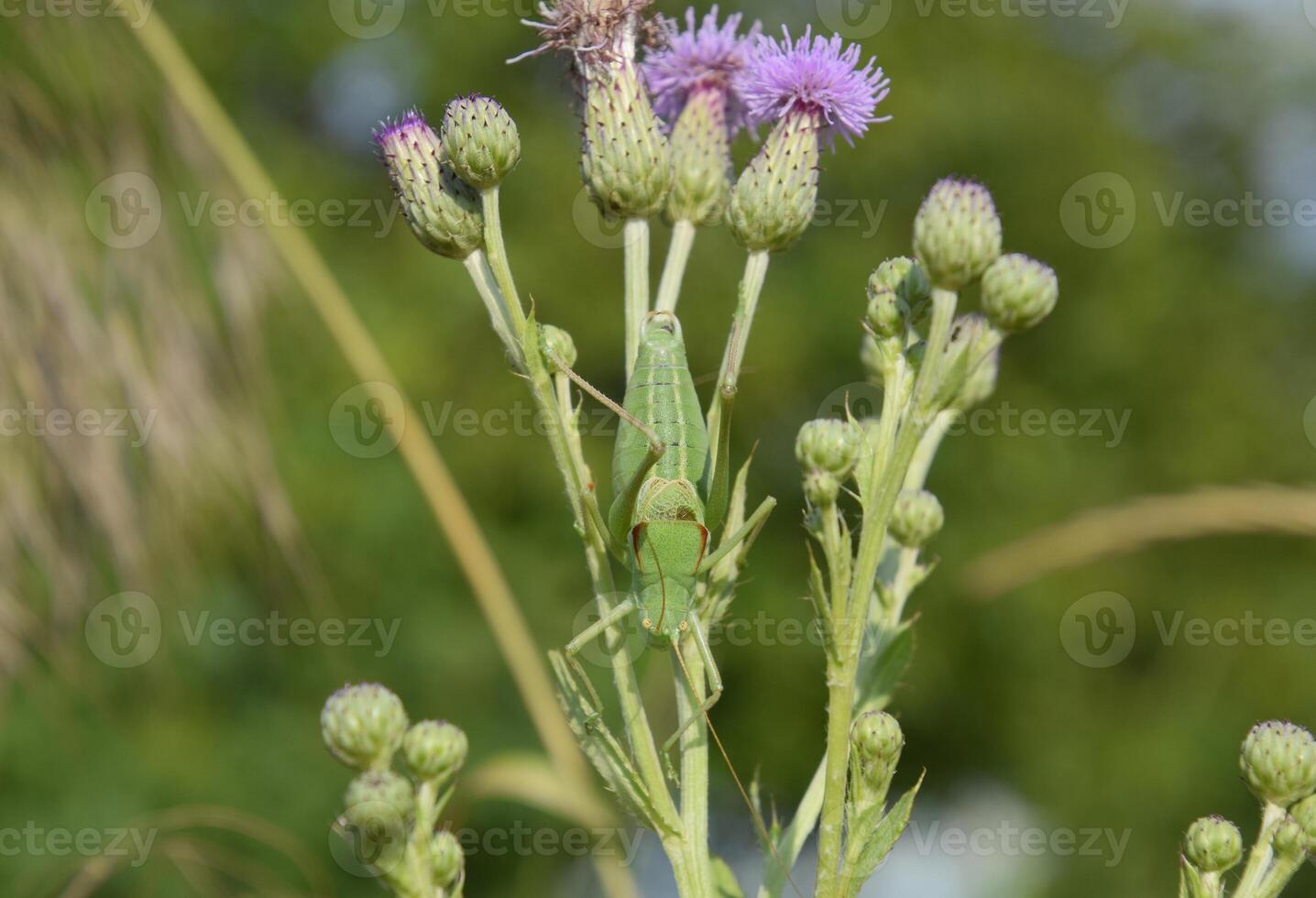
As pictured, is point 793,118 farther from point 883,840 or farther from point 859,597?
point 883,840

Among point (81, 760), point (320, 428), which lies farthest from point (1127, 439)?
point (81, 760)

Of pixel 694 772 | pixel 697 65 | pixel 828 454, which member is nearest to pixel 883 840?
pixel 694 772

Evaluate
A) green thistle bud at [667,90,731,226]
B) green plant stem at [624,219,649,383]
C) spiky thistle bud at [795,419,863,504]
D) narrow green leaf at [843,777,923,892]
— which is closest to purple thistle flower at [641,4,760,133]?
green thistle bud at [667,90,731,226]

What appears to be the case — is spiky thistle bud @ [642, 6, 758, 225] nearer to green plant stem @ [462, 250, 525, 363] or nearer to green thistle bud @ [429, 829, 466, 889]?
green plant stem @ [462, 250, 525, 363]

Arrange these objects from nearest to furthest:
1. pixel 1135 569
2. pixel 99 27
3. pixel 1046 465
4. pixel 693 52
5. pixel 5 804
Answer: pixel 693 52 < pixel 99 27 < pixel 5 804 < pixel 1046 465 < pixel 1135 569

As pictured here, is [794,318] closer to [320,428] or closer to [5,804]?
[320,428]

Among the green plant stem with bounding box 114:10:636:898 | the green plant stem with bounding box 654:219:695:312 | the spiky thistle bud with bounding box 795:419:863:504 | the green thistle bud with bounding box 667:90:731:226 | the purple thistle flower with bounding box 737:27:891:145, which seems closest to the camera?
the spiky thistle bud with bounding box 795:419:863:504
